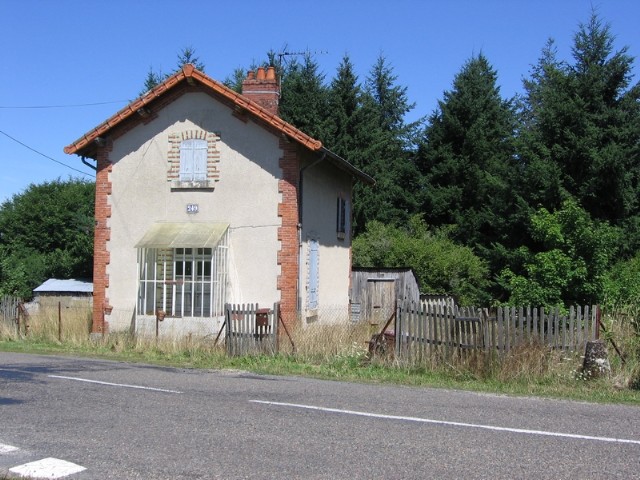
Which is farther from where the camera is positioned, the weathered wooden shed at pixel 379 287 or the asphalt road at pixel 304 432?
the weathered wooden shed at pixel 379 287

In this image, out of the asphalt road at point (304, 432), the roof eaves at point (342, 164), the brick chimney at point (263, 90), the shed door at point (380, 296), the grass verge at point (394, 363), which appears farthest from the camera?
the shed door at point (380, 296)

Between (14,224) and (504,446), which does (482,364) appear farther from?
(14,224)

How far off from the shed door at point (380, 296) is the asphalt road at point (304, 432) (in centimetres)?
1431

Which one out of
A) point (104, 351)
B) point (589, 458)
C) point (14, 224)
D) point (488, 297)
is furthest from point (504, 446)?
point (14, 224)

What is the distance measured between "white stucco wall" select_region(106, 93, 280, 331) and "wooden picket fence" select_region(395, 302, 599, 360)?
222 inches

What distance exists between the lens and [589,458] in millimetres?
6684

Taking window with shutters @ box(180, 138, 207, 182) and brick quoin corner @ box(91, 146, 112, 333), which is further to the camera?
brick quoin corner @ box(91, 146, 112, 333)

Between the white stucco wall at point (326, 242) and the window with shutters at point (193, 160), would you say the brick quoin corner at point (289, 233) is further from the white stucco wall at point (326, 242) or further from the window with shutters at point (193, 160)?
the window with shutters at point (193, 160)

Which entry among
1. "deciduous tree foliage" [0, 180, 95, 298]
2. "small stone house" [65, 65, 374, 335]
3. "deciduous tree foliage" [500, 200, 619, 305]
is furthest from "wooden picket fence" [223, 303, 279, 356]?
"deciduous tree foliage" [0, 180, 95, 298]

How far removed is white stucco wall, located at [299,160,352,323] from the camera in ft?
66.0

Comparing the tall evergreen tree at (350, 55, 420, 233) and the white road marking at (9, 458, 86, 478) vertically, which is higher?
the tall evergreen tree at (350, 55, 420, 233)

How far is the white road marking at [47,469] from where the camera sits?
603 cm

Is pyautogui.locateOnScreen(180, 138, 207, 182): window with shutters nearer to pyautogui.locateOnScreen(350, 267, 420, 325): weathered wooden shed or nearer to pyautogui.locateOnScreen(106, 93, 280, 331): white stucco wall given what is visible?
pyautogui.locateOnScreen(106, 93, 280, 331): white stucco wall

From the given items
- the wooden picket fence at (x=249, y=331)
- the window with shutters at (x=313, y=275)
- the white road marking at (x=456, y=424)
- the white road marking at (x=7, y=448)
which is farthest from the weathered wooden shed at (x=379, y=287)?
the white road marking at (x=7, y=448)
